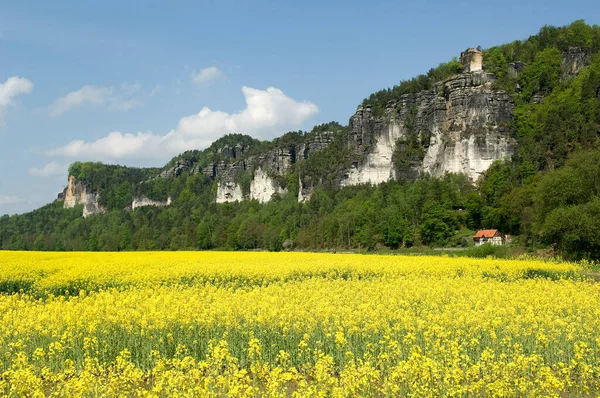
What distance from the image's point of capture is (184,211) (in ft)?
504

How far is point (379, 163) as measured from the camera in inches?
4624

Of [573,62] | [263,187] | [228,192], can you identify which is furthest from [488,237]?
[228,192]

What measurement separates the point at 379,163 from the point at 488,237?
50904 mm

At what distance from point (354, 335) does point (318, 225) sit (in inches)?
3058

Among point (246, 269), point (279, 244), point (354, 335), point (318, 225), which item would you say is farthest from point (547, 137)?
point (354, 335)

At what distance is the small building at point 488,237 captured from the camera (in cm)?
6881

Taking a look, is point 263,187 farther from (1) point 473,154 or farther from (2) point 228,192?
(1) point 473,154

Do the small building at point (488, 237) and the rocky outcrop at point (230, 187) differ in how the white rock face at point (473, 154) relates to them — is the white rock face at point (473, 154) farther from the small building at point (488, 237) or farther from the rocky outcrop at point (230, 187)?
the rocky outcrop at point (230, 187)

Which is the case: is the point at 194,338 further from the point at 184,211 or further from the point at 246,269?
the point at 184,211

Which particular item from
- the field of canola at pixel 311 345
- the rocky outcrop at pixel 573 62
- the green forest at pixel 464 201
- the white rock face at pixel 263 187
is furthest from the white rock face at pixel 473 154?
the field of canola at pixel 311 345

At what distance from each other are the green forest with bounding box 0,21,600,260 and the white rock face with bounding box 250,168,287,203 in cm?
333

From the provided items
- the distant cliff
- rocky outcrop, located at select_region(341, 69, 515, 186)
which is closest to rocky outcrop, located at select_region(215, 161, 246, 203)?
the distant cliff

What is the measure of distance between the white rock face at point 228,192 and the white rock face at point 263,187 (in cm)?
661

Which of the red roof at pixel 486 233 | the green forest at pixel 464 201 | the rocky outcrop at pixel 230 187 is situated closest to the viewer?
the green forest at pixel 464 201
